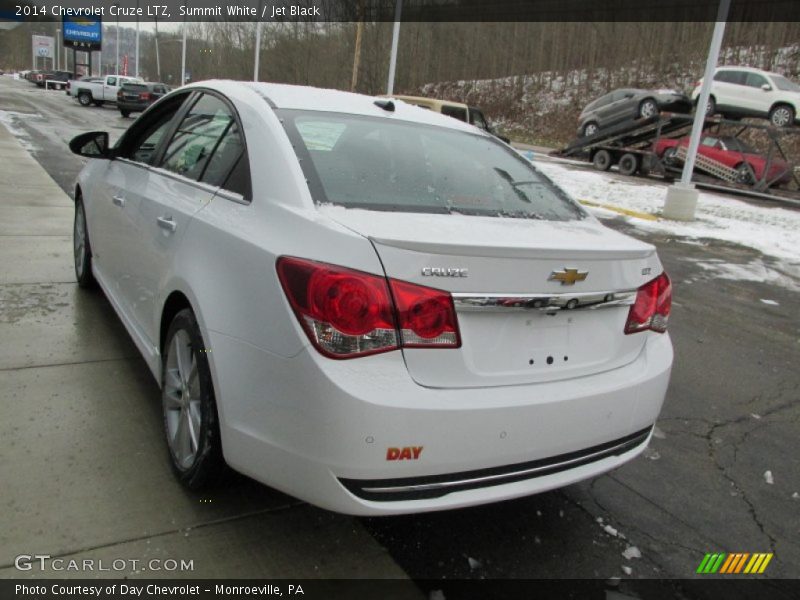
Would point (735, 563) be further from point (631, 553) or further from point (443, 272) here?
point (443, 272)

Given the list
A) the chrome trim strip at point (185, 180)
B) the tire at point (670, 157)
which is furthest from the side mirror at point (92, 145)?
the tire at point (670, 157)

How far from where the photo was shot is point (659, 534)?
269 cm

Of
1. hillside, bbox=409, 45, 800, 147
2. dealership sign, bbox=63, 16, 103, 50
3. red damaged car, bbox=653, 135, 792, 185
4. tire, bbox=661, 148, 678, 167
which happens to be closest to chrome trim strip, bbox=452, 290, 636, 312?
red damaged car, bbox=653, 135, 792, 185

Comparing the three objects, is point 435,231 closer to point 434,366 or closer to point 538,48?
point 434,366

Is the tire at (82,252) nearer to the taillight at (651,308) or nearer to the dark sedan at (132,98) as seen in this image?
the taillight at (651,308)

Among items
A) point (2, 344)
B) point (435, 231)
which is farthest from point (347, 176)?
point (2, 344)

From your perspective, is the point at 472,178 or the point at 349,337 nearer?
the point at 349,337

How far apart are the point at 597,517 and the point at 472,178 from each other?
5.17ft

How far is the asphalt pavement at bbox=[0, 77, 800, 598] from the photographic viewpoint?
2.35m

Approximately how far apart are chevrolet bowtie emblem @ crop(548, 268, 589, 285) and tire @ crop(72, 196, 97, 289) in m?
3.60

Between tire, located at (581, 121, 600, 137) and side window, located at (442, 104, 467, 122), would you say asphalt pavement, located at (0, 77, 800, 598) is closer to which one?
side window, located at (442, 104, 467, 122)

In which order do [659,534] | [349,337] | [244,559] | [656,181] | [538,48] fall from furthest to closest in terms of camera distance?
1. [538,48]
2. [656,181]
3. [659,534]
4. [244,559]
5. [349,337]

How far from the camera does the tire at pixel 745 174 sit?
1764cm

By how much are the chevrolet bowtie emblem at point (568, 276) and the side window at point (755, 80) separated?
21.5 m
